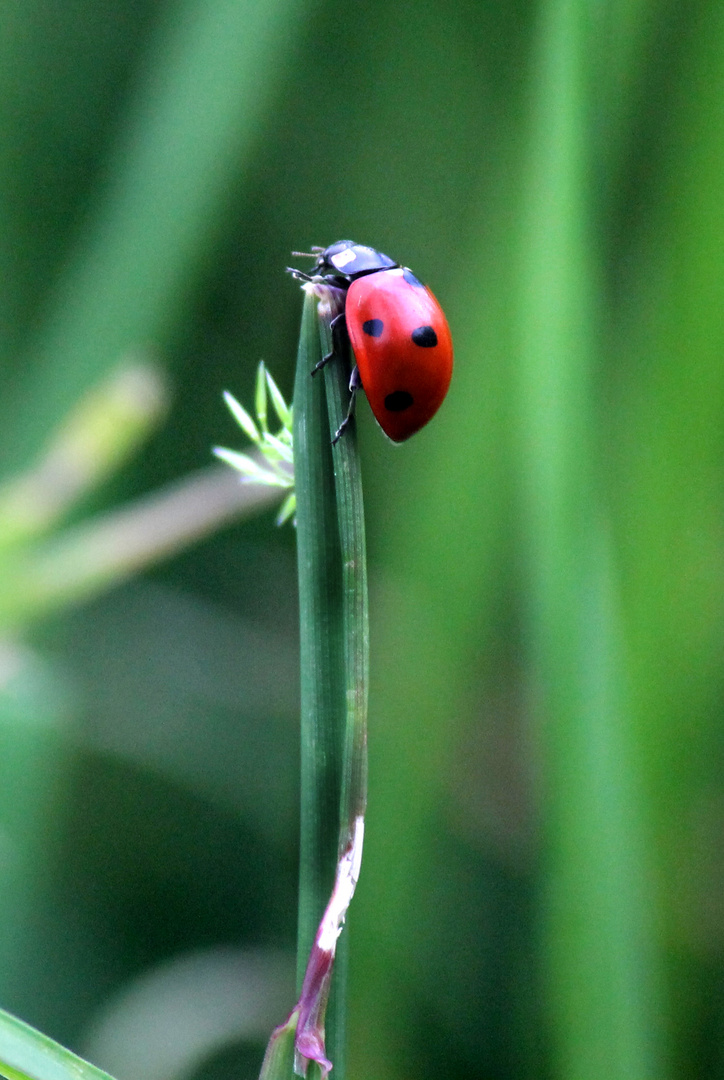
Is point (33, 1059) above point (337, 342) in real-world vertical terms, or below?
below

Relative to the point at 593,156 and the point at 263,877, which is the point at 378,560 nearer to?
the point at 263,877

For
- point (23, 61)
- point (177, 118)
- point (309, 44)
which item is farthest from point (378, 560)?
point (23, 61)

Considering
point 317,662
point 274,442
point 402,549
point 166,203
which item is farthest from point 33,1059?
point 166,203

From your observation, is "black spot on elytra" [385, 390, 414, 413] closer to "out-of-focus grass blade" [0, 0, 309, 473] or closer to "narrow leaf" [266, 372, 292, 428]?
"narrow leaf" [266, 372, 292, 428]

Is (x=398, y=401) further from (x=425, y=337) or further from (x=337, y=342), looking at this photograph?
(x=337, y=342)

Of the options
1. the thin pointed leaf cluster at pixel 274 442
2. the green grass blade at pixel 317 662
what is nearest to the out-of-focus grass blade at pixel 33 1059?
the green grass blade at pixel 317 662

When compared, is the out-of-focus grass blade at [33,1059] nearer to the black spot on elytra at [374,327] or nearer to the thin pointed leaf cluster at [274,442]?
the thin pointed leaf cluster at [274,442]
